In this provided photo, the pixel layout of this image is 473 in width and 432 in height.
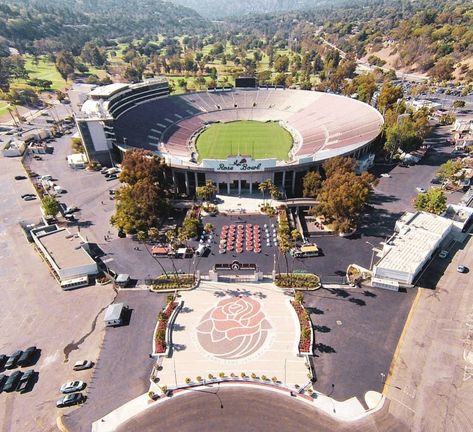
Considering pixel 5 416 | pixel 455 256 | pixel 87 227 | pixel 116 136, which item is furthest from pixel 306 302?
pixel 116 136

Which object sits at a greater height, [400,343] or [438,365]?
[400,343]

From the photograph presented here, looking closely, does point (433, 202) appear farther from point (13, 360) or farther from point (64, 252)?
point (13, 360)

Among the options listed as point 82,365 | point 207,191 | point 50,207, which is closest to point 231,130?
point 207,191

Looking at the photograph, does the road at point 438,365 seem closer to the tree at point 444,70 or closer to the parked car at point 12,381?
the parked car at point 12,381

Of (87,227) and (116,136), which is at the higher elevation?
(116,136)

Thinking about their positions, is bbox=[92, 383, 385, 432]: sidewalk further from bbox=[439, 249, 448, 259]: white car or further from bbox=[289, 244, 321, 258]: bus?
bbox=[439, 249, 448, 259]: white car

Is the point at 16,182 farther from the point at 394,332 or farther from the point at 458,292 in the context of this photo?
the point at 458,292
